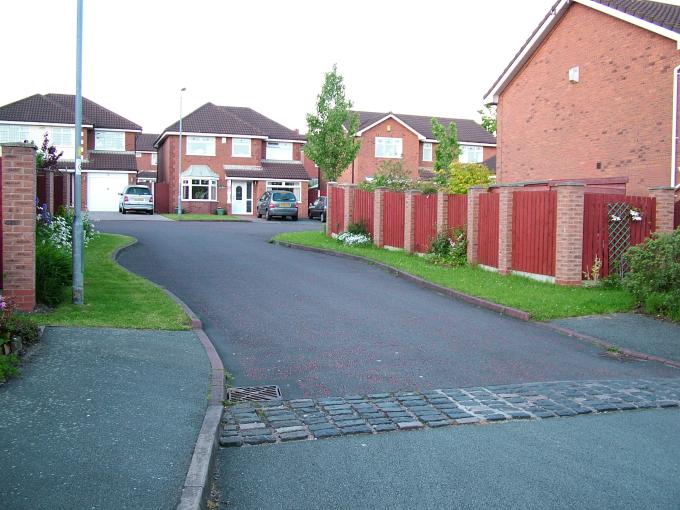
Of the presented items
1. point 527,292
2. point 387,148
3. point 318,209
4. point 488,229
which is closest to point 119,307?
point 527,292

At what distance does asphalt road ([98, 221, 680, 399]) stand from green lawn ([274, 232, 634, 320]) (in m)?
0.54

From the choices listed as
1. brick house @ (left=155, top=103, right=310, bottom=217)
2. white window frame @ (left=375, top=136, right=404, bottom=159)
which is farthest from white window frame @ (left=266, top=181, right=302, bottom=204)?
white window frame @ (left=375, top=136, right=404, bottom=159)

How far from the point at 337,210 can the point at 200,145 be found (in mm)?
27884

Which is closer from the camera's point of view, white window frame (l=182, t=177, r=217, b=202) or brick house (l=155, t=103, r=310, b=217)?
white window frame (l=182, t=177, r=217, b=202)

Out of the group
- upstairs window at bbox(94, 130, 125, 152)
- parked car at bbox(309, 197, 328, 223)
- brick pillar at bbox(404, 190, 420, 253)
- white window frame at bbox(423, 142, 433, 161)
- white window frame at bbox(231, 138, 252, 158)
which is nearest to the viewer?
brick pillar at bbox(404, 190, 420, 253)

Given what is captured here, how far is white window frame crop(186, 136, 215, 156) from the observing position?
5272 cm

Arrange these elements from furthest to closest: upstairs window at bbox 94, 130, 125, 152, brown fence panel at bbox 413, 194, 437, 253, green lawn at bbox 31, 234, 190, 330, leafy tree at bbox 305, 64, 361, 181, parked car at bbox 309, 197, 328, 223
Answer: upstairs window at bbox 94, 130, 125, 152 → parked car at bbox 309, 197, 328, 223 → leafy tree at bbox 305, 64, 361, 181 → brown fence panel at bbox 413, 194, 437, 253 → green lawn at bbox 31, 234, 190, 330

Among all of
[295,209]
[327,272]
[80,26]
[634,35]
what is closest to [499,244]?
[327,272]

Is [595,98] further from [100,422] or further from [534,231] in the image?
[100,422]

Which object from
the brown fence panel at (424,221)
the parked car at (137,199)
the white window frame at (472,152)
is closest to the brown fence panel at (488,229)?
the brown fence panel at (424,221)

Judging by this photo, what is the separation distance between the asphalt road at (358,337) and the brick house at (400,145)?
1350 inches

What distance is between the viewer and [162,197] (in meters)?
53.7

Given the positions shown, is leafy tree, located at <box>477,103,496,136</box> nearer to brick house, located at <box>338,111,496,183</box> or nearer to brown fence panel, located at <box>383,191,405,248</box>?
brick house, located at <box>338,111,496,183</box>

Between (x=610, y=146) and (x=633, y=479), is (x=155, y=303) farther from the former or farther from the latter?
(x=610, y=146)
